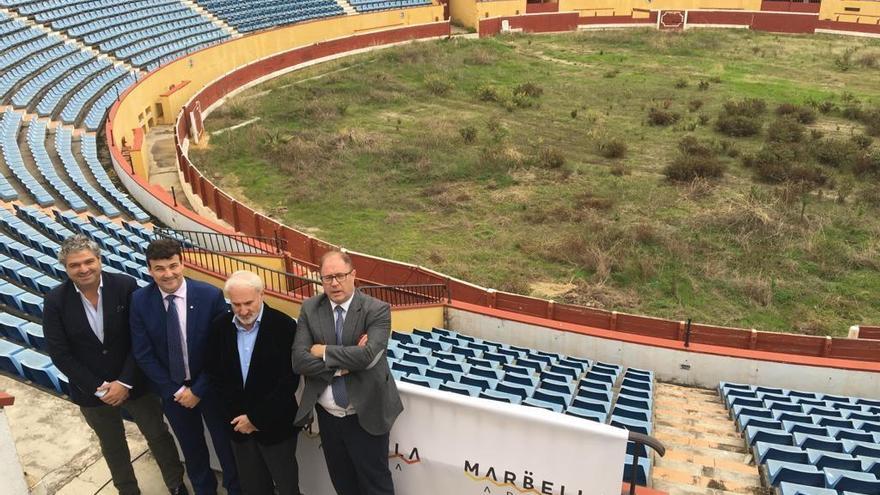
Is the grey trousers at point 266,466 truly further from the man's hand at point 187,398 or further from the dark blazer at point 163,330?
the dark blazer at point 163,330

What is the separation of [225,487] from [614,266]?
40.1ft

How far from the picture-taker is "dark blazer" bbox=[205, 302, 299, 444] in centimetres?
459

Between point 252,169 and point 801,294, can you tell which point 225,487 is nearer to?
point 801,294

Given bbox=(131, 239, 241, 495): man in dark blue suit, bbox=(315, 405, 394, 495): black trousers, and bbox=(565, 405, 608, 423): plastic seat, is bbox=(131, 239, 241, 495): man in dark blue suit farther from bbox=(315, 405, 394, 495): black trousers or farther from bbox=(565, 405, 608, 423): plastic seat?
bbox=(565, 405, 608, 423): plastic seat

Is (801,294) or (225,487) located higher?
(225,487)

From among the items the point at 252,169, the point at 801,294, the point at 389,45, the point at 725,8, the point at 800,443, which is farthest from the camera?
the point at 725,8

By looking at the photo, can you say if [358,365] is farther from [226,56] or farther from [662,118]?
[226,56]

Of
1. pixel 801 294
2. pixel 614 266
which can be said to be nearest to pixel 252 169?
pixel 614 266

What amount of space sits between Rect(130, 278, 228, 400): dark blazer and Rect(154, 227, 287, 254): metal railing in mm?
9327

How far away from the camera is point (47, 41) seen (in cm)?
2914

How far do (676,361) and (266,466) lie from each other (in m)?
9.20

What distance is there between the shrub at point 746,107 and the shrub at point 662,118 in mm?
2156

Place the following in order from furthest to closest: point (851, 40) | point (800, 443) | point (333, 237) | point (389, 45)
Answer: point (851, 40), point (389, 45), point (333, 237), point (800, 443)

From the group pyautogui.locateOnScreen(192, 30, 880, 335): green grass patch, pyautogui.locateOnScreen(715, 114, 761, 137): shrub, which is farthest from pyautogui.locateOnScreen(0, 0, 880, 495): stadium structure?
pyautogui.locateOnScreen(715, 114, 761, 137): shrub
